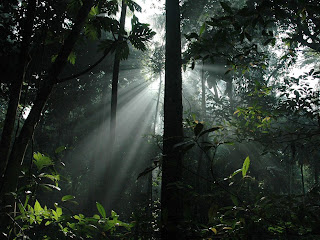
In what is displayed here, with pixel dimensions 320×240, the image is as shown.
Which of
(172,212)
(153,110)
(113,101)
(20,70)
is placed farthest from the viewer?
(153,110)

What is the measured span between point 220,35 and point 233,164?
12.7 m

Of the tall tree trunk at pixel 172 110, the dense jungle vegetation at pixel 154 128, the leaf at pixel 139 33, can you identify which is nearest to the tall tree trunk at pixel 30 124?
the dense jungle vegetation at pixel 154 128

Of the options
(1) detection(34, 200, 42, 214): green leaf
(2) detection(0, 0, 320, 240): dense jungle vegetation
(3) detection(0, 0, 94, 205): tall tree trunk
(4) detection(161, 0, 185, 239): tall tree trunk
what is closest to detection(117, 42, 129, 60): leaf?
(2) detection(0, 0, 320, 240): dense jungle vegetation

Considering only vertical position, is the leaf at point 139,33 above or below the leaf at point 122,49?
above

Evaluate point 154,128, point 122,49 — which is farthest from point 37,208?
point 154,128

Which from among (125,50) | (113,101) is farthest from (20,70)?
(113,101)

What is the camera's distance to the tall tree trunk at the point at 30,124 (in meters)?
1.21

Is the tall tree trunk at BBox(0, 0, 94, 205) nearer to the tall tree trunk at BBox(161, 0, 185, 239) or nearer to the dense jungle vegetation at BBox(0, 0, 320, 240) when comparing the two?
the dense jungle vegetation at BBox(0, 0, 320, 240)

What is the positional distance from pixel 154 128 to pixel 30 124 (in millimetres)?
16983

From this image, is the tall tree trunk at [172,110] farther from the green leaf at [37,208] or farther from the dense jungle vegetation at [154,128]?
the green leaf at [37,208]

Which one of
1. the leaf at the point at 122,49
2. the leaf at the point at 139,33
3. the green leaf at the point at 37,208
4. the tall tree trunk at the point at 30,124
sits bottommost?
the green leaf at the point at 37,208

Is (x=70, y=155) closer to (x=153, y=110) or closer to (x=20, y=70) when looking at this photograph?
(x=153, y=110)

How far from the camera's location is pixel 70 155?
17.2 meters

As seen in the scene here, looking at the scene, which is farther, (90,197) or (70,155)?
(70,155)
